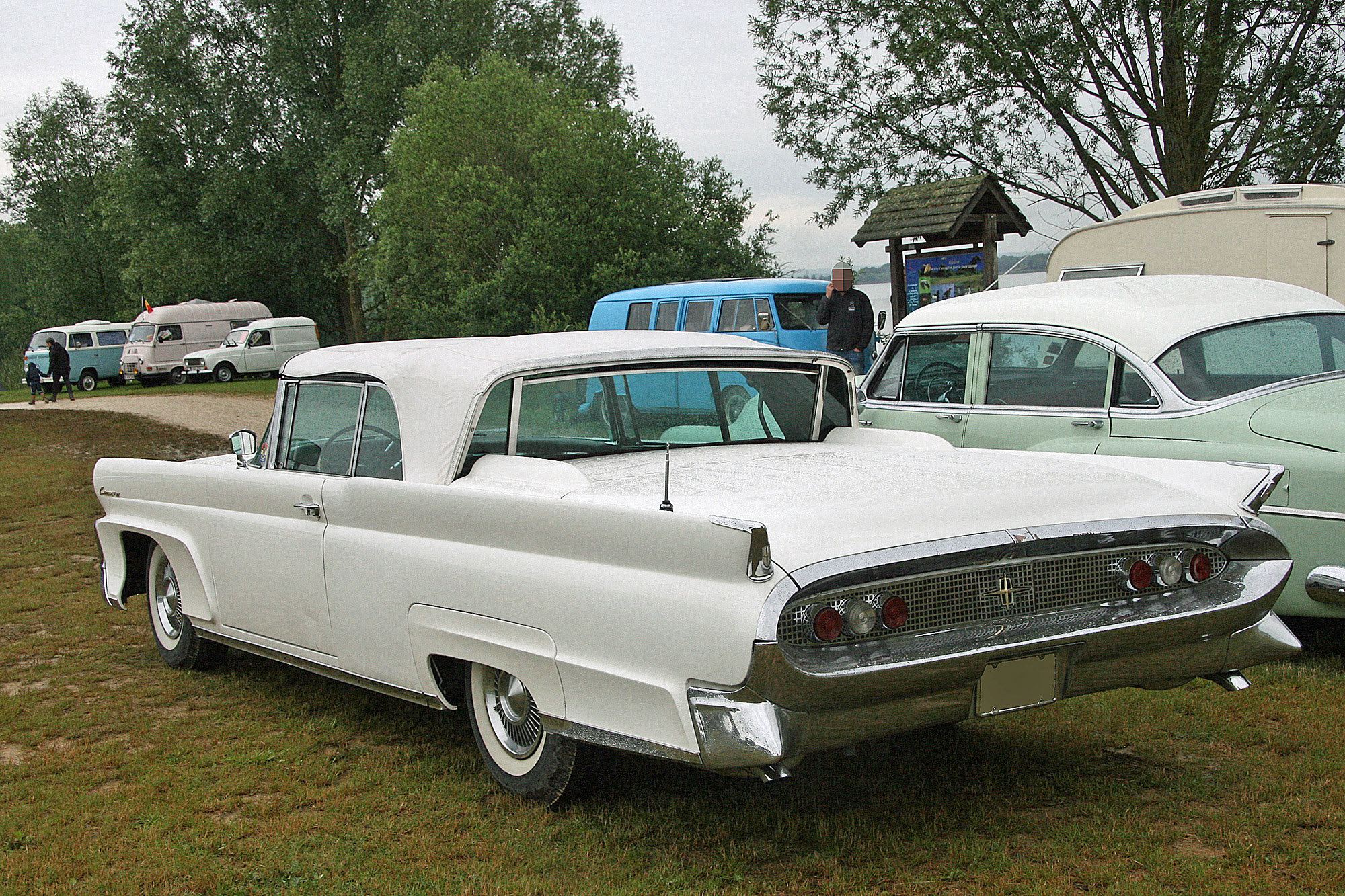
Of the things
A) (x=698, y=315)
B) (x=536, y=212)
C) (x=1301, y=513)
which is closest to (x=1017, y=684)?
(x=1301, y=513)

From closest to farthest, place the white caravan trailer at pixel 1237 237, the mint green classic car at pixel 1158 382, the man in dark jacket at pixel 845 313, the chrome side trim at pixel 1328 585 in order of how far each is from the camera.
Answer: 1. the chrome side trim at pixel 1328 585
2. the mint green classic car at pixel 1158 382
3. the white caravan trailer at pixel 1237 237
4. the man in dark jacket at pixel 845 313

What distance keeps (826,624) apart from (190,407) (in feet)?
80.0

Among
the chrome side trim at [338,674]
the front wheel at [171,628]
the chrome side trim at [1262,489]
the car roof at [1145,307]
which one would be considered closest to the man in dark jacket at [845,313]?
the car roof at [1145,307]

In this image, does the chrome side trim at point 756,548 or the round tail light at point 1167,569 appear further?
the round tail light at point 1167,569

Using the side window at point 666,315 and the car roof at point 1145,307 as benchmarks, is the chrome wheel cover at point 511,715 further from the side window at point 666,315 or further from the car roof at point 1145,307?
the side window at point 666,315

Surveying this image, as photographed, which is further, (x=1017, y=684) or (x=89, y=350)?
(x=89, y=350)

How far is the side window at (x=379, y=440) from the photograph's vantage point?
435 centimetres

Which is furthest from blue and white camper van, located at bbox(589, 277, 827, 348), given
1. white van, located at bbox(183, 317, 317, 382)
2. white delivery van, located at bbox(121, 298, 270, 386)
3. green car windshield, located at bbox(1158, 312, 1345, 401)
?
white delivery van, located at bbox(121, 298, 270, 386)

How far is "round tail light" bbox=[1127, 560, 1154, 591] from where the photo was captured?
353 centimetres

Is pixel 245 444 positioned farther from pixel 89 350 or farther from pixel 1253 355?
pixel 89 350

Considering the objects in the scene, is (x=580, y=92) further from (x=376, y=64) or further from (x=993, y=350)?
(x=993, y=350)

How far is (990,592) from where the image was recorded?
328 centimetres

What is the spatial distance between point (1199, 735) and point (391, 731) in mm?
3009

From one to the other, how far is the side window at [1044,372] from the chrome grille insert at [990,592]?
2632 millimetres
